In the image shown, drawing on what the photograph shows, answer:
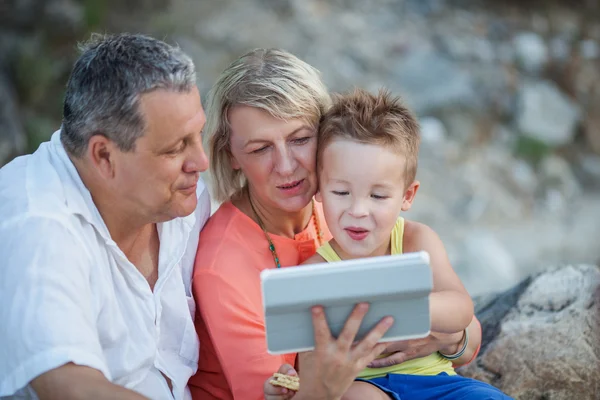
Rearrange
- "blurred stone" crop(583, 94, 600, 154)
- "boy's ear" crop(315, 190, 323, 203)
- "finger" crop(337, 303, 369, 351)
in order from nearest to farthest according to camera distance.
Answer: "finger" crop(337, 303, 369, 351), "boy's ear" crop(315, 190, 323, 203), "blurred stone" crop(583, 94, 600, 154)

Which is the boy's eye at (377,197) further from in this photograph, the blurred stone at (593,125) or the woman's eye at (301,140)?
the blurred stone at (593,125)

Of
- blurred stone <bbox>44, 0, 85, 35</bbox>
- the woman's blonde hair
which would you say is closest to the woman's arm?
the woman's blonde hair

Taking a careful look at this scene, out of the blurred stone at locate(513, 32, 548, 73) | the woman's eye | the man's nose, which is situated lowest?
the man's nose

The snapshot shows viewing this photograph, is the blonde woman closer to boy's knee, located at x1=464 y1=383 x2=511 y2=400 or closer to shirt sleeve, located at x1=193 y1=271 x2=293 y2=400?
shirt sleeve, located at x1=193 y1=271 x2=293 y2=400

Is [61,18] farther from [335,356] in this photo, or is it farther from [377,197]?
[335,356]

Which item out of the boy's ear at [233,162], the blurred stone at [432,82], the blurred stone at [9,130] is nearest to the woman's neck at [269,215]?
the boy's ear at [233,162]

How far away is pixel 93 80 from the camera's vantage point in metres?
2.33

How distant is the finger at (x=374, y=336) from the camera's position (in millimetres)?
2092

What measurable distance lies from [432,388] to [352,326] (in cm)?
74

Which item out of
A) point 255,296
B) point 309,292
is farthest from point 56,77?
point 309,292

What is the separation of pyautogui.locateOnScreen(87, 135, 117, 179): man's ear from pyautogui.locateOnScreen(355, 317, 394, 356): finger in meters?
0.90

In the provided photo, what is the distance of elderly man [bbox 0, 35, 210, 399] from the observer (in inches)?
82.7

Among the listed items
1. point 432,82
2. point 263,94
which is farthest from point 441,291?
point 432,82

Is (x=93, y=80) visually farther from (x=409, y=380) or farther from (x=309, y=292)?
(x=409, y=380)
